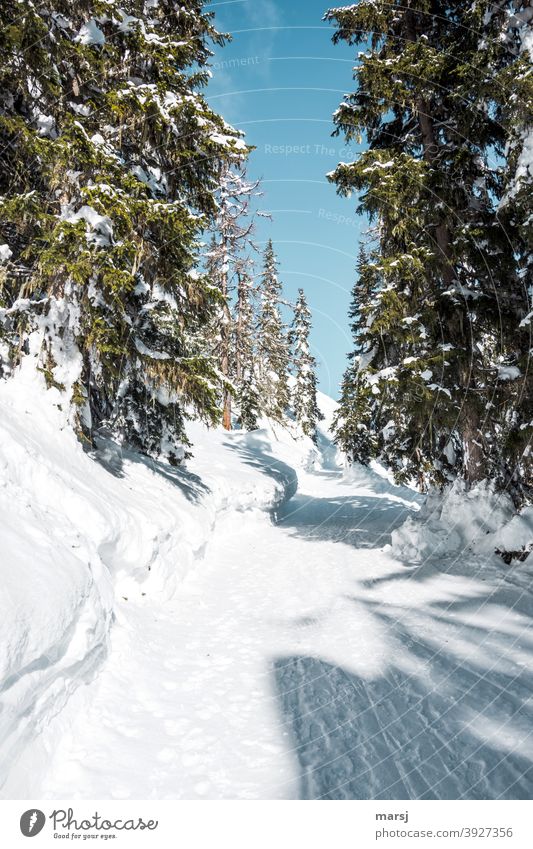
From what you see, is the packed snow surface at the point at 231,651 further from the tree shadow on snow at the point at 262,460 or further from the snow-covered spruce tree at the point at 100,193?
the tree shadow on snow at the point at 262,460

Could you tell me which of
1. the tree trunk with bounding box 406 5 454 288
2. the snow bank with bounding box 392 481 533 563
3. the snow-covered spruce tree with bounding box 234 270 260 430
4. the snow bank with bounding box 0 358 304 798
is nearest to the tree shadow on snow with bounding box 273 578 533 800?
the snow bank with bounding box 392 481 533 563

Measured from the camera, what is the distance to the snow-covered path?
3.29 m

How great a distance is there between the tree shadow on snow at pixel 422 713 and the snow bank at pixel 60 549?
2.09 metres

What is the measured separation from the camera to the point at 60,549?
4.77 meters

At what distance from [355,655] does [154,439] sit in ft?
26.1

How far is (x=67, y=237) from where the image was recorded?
6727mm

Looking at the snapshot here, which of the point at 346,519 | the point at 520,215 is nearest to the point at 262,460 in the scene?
the point at 346,519

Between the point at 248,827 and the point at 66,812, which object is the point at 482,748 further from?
the point at 66,812

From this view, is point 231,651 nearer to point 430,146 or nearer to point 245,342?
point 430,146

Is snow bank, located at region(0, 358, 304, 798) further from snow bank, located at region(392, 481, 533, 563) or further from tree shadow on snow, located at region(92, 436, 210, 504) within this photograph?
snow bank, located at region(392, 481, 533, 563)

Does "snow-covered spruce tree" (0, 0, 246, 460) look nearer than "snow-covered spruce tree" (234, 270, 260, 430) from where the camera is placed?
Yes

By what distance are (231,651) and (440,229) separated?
890 centimetres

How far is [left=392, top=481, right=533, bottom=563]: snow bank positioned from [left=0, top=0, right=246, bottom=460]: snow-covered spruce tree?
5088 millimetres

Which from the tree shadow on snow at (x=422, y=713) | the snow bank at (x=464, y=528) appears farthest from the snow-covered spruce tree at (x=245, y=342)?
the tree shadow on snow at (x=422, y=713)
